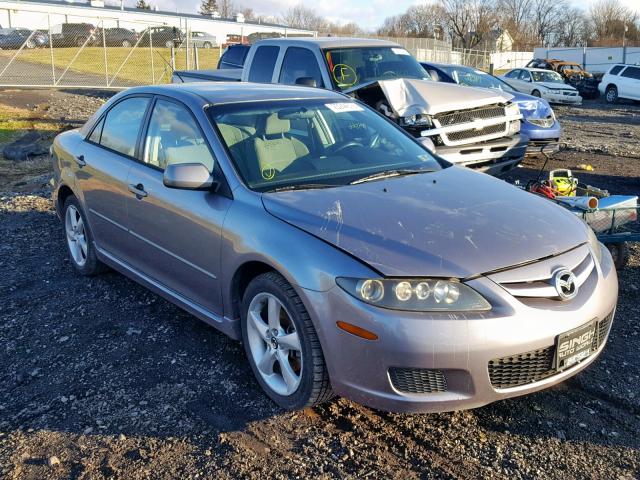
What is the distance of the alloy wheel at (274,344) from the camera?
341 cm

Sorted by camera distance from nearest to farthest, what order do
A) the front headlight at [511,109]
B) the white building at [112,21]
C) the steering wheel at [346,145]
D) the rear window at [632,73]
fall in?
the steering wheel at [346,145], the front headlight at [511,109], the rear window at [632,73], the white building at [112,21]

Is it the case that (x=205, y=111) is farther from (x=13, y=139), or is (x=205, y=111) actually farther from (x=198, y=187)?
(x=13, y=139)

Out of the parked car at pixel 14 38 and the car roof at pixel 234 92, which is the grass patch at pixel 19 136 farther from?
the parked car at pixel 14 38

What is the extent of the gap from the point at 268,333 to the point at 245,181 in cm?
91

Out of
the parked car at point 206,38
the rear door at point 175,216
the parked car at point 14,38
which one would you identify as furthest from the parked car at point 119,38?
the rear door at point 175,216

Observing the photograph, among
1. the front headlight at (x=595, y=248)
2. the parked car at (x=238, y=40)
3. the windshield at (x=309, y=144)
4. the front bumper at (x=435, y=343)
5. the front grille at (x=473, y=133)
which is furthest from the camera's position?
the parked car at (x=238, y=40)

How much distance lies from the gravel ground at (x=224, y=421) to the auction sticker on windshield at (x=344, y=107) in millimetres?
1798

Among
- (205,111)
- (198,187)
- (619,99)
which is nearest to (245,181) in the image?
(198,187)

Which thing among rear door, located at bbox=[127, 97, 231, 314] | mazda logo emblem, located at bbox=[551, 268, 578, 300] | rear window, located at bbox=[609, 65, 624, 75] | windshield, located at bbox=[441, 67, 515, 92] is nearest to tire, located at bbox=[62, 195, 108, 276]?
rear door, located at bbox=[127, 97, 231, 314]

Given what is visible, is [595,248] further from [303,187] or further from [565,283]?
[303,187]

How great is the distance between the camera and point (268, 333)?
11.6ft

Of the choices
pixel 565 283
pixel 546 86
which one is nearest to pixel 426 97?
pixel 565 283

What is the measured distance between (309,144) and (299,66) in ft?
16.8

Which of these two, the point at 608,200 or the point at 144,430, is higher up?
the point at 608,200
